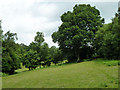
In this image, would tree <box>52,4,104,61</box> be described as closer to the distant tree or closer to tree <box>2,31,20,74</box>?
the distant tree

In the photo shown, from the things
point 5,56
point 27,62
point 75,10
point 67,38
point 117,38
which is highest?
point 75,10

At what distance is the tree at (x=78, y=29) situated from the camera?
3002 cm

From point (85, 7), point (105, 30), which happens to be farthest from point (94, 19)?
point (105, 30)

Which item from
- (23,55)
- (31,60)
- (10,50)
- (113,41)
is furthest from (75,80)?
(23,55)

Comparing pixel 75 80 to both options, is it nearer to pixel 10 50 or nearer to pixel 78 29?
pixel 78 29

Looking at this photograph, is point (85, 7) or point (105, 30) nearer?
point (105, 30)

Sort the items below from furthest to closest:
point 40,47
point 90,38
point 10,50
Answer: point 40,47 < point 90,38 < point 10,50

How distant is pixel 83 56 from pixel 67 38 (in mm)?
9644

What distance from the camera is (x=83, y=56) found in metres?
37.1

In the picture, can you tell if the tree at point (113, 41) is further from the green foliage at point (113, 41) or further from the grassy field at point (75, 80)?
the grassy field at point (75, 80)

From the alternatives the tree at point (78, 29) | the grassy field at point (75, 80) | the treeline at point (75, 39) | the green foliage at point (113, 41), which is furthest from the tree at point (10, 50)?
the green foliage at point (113, 41)

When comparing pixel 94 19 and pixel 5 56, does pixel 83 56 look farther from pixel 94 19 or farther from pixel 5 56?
pixel 5 56

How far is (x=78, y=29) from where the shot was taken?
29688mm

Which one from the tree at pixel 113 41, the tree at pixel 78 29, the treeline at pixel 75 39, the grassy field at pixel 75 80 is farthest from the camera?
the tree at pixel 78 29
